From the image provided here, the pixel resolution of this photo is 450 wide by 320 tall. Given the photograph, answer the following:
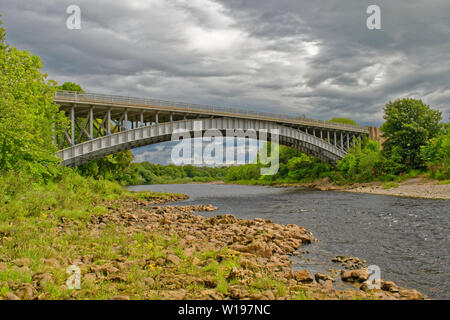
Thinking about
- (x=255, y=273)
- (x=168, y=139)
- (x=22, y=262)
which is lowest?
(x=255, y=273)

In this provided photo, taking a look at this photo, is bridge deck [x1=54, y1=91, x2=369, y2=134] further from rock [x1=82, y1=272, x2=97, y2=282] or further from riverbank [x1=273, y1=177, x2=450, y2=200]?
rock [x1=82, y1=272, x2=97, y2=282]

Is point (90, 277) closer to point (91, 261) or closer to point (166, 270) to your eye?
point (91, 261)

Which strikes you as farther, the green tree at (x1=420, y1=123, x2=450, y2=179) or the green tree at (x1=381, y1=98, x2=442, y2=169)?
the green tree at (x1=381, y1=98, x2=442, y2=169)

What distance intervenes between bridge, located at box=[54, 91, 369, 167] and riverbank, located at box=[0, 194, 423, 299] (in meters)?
23.6

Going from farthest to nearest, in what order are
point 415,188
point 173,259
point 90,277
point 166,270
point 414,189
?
point 415,188, point 414,189, point 173,259, point 166,270, point 90,277

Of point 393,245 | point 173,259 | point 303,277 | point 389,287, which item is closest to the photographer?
point 389,287

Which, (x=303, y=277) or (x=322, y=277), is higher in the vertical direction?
(x=303, y=277)

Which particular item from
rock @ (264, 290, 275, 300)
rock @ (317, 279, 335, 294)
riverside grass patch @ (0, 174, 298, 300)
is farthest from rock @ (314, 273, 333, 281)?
rock @ (264, 290, 275, 300)

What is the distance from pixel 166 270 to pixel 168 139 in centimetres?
3617

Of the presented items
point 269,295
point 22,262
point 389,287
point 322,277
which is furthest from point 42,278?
point 389,287

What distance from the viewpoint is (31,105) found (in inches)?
806

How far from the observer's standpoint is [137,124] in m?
42.7

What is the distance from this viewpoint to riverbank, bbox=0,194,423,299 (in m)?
6.63
